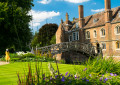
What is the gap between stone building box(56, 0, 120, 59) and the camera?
25406mm

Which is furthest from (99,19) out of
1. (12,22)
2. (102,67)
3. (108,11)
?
(102,67)

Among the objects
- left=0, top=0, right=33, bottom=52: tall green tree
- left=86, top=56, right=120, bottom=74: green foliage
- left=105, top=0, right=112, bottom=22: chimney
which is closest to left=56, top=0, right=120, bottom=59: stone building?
left=105, top=0, right=112, bottom=22: chimney

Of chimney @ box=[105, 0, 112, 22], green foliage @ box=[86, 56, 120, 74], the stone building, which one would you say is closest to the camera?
green foliage @ box=[86, 56, 120, 74]

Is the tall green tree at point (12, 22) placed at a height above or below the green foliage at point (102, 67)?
above

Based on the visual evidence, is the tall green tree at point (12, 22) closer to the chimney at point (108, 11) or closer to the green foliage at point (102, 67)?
the chimney at point (108, 11)

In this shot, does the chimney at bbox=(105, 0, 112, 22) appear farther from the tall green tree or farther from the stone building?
the tall green tree

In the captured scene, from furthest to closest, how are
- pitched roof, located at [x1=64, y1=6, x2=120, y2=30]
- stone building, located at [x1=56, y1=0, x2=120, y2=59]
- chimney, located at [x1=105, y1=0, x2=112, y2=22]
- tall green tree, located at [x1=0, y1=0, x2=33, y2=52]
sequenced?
chimney, located at [x1=105, y1=0, x2=112, y2=22]
pitched roof, located at [x1=64, y1=6, x2=120, y2=30]
stone building, located at [x1=56, y1=0, x2=120, y2=59]
tall green tree, located at [x1=0, y1=0, x2=33, y2=52]

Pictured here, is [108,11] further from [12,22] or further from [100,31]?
[12,22]

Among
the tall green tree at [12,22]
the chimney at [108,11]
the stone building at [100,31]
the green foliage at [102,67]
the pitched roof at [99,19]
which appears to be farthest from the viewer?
the chimney at [108,11]

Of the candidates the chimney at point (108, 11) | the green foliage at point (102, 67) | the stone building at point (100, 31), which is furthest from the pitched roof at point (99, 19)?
the green foliage at point (102, 67)

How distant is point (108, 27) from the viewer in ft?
86.3

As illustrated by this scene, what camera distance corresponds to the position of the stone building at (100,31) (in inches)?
1000

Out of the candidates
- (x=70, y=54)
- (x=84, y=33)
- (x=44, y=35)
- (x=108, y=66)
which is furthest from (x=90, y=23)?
(x=108, y=66)

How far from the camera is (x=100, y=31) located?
92.0 feet
